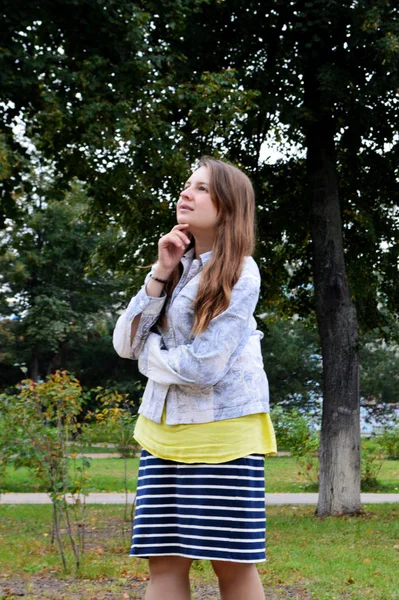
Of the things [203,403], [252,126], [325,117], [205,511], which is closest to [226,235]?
[203,403]

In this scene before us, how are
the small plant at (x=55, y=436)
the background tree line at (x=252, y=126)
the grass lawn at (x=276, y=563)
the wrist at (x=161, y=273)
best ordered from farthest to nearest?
the background tree line at (x=252, y=126) → the small plant at (x=55, y=436) → the grass lawn at (x=276, y=563) → the wrist at (x=161, y=273)

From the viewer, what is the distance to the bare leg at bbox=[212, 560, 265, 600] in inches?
104

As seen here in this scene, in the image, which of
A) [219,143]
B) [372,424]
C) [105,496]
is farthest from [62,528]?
→ [372,424]

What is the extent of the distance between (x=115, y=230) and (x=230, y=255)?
34.6 ft

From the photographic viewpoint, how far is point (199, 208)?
2762mm

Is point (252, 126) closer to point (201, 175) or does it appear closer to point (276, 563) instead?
point (276, 563)

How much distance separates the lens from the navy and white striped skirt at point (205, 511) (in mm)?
2570

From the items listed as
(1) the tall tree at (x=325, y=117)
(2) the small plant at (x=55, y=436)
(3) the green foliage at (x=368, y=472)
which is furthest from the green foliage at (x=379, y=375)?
(2) the small plant at (x=55, y=436)

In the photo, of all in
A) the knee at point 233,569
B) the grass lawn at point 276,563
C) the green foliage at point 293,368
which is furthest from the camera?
the green foliage at point 293,368

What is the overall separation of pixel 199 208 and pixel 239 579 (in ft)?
3.82

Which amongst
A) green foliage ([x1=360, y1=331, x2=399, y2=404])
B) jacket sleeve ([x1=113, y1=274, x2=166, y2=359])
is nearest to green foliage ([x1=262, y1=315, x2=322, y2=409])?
green foliage ([x1=360, y1=331, x2=399, y2=404])

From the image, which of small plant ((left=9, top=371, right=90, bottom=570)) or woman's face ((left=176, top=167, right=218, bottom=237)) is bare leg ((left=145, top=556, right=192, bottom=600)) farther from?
small plant ((left=9, top=371, right=90, bottom=570))

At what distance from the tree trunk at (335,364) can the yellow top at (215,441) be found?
8328 millimetres

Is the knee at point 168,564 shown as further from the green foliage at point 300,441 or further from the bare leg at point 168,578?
the green foliage at point 300,441
